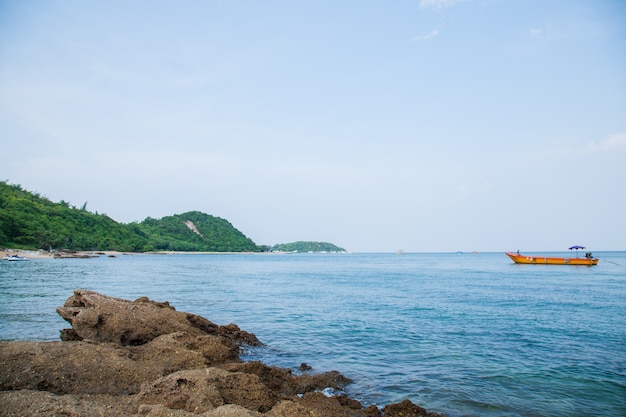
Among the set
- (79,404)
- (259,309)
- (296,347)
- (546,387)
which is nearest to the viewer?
(79,404)

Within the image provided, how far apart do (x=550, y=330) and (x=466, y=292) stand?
17.0m

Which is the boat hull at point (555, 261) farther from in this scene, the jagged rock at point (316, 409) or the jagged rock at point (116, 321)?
the jagged rock at point (316, 409)

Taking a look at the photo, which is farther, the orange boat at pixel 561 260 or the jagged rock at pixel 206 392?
the orange boat at pixel 561 260

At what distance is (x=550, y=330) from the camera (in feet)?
63.4

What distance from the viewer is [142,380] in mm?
9031

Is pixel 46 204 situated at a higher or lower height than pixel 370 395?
higher

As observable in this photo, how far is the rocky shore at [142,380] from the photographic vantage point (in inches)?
262

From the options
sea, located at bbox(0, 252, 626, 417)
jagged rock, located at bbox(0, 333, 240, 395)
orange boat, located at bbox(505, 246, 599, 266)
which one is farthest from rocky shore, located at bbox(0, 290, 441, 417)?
orange boat, located at bbox(505, 246, 599, 266)

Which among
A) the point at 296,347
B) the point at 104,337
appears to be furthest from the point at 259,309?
the point at 104,337

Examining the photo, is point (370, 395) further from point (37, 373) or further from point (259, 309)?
point (259, 309)

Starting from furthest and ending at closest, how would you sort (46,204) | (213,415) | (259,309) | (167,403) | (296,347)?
(46,204) → (259,309) → (296,347) → (167,403) → (213,415)

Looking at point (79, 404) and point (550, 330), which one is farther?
point (550, 330)

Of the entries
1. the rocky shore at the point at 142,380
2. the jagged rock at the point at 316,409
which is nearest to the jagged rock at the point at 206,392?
the rocky shore at the point at 142,380

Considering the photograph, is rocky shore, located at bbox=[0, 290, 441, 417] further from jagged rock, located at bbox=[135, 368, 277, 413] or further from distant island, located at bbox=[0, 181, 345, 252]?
distant island, located at bbox=[0, 181, 345, 252]
